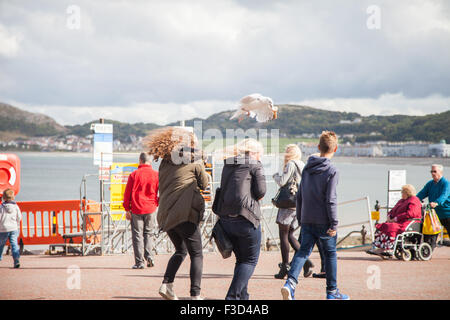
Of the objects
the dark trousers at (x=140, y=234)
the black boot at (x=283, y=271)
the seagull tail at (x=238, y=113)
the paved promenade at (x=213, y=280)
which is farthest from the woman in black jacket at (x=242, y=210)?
the dark trousers at (x=140, y=234)

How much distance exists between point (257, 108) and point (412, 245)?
392 centimetres

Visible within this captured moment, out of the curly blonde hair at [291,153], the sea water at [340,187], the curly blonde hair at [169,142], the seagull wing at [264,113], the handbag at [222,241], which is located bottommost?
the sea water at [340,187]

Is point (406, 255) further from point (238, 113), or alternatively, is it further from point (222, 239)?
point (222, 239)

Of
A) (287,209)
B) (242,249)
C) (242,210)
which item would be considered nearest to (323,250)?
(242,249)

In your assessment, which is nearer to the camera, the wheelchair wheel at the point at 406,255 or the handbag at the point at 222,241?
the handbag at the point at 222,241

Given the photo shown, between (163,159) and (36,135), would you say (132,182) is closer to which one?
(163,159)

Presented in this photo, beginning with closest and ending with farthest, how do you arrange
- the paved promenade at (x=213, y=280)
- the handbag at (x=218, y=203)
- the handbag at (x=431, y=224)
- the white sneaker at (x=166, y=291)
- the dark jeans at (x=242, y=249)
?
the dark jeans at (x=242, y=249), the handbag at (x=218, y=203), the white sneaker at (x=166, y=291), the paved promenade at (x=213, y=280), the handbag at (x=431, y=224)

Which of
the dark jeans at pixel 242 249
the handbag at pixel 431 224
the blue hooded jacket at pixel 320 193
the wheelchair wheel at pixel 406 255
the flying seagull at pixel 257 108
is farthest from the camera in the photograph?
the handbag at pixel 431 224

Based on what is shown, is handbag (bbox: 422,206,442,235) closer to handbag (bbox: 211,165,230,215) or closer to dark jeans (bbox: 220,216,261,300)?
dark jeans (bbox: 220,216,261,300)

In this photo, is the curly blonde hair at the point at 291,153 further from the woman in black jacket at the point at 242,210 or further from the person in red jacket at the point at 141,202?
the person in red jacket at the point at 141,202

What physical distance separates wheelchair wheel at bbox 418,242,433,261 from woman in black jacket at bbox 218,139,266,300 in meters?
4.80

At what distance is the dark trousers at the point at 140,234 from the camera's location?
27.9 ft

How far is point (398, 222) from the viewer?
9289mm
